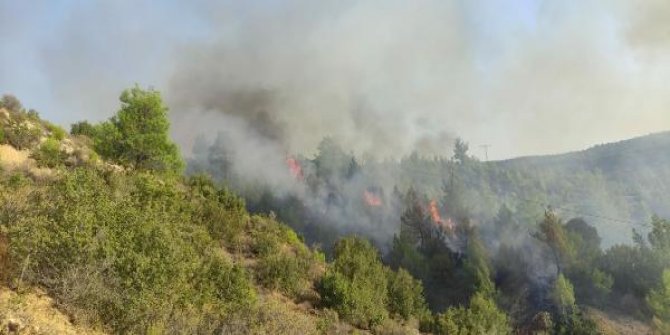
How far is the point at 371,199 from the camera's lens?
375 ft

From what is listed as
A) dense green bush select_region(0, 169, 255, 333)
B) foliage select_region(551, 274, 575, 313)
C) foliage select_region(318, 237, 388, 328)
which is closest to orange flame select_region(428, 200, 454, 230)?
foliage select_region(551, 274, 575, 313)

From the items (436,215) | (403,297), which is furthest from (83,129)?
(436,215)

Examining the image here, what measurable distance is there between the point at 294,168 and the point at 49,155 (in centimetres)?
9173

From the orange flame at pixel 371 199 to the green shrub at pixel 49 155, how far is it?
281 ft

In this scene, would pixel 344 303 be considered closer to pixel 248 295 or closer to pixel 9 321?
pixel 248 295

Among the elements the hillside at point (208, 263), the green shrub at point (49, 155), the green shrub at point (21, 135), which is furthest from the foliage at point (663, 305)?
the green shrub at point (21, 135)

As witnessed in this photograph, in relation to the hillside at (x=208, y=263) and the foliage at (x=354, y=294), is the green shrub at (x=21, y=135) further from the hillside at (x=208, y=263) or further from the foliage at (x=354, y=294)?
the foliage at (x=354, y=294)

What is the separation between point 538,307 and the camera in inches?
2245

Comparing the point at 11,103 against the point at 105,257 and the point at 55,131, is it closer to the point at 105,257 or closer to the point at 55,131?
the point at 55,131

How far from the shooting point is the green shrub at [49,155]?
24531 mm

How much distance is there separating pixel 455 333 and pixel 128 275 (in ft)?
70.7

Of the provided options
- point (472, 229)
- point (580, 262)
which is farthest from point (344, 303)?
point (472, 229)

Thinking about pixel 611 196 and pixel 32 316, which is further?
pixel 611 196

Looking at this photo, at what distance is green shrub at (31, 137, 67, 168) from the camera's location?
80.5ft
